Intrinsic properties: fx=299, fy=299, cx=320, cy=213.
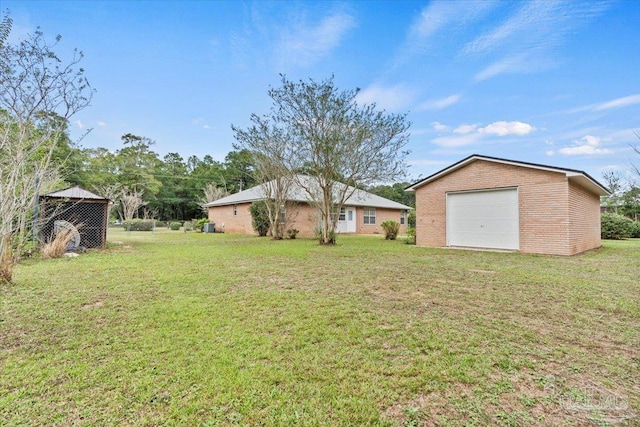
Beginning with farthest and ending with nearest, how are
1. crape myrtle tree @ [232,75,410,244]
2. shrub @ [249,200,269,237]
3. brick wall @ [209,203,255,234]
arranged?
brick wall @ [209,203,255,234], shrub @ [249,200,269,237], crape myrtle tree @ [232,75,410,244]

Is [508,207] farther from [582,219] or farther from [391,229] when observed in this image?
[391,229]

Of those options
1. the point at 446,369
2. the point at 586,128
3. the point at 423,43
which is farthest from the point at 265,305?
the point at 586,128

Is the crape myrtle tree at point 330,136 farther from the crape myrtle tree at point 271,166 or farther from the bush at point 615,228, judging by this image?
the bush at point 615,228

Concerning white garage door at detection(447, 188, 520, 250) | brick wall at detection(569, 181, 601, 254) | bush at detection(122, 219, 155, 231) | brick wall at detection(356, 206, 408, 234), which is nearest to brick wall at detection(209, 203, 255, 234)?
bush at detection(122, 219, 155, 231)

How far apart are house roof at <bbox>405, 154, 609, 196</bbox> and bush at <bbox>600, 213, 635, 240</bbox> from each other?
7788mm

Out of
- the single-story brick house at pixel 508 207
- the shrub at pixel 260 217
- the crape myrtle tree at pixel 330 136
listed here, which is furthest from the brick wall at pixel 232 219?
the single-story brick house at pixel 508 207

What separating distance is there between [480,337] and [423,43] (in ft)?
36.9

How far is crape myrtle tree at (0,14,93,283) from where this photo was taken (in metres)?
4.75

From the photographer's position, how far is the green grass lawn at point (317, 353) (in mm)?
2006

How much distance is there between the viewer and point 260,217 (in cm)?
1828

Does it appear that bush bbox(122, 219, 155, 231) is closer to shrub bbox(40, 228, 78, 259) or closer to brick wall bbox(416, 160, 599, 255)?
shrub bbox(40, 228, 78, 259)

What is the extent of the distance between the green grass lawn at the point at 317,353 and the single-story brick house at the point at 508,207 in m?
5.14

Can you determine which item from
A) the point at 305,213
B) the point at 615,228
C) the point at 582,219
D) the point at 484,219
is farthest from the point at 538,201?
the point at 615,228

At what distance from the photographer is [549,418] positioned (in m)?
1.95
